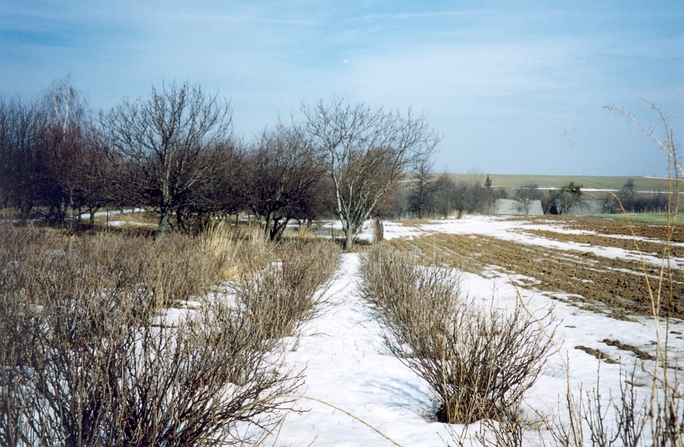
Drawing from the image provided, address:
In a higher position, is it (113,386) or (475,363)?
(113,386)

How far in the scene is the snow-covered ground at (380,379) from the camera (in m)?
3.70

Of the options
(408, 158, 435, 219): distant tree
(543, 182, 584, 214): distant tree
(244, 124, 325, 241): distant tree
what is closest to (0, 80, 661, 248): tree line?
(244, 124, 325, 241): distant tree

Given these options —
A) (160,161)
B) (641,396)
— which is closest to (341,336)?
(641,396)

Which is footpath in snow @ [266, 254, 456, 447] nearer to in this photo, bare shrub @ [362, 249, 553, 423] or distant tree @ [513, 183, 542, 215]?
bare shrub @ [362, 249, 553, 423]

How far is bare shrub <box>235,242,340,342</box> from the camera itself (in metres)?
5.75

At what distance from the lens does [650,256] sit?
1805cm

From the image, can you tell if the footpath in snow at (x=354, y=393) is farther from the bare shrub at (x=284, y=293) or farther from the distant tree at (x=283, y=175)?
the distant tree at (x=283, y=175)

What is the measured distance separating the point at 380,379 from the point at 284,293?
1.90 m

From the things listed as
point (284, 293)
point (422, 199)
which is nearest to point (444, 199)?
point (422, 199)

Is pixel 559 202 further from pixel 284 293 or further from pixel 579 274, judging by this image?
pixel 284 293

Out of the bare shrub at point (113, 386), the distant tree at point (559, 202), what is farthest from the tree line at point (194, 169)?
the distant tree at point (559, 202)

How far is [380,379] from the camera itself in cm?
521

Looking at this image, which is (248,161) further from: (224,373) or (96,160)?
(224,373)

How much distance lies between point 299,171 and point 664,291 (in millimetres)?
13383
